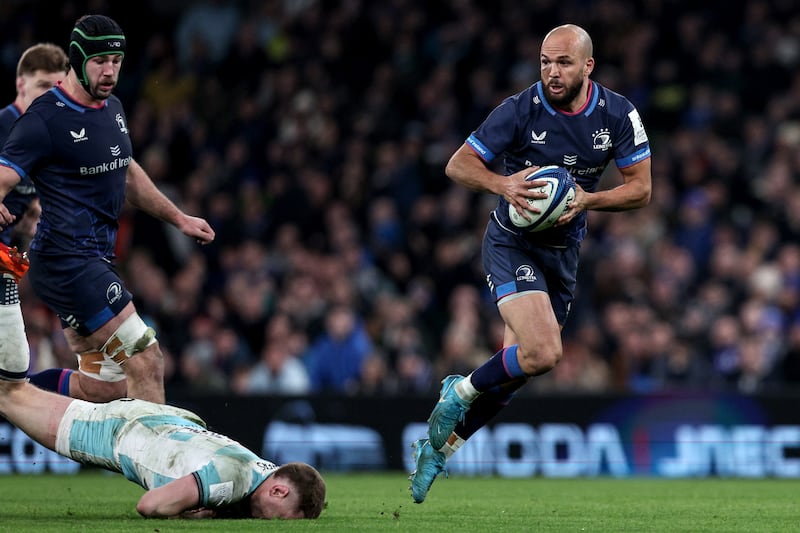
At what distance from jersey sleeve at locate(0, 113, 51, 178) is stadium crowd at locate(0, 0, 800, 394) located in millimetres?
5045

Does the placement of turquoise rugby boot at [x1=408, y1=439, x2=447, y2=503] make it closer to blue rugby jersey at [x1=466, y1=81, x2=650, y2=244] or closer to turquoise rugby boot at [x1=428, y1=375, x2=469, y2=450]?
turquoise rugby boot at [x1=428, y1=375, x2=469, y2=450]

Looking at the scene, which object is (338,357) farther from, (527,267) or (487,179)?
(487,179)

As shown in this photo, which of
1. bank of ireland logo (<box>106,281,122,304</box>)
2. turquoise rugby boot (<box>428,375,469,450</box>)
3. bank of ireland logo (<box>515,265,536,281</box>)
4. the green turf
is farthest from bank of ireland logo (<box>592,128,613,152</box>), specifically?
bank of ireland logo (<box>106,281,122,304</box>)

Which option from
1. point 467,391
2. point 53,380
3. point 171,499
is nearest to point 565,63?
point 467,391

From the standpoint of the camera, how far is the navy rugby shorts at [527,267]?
8758mm

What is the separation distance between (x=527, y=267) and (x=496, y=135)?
821mm

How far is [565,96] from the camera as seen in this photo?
8.76 metres

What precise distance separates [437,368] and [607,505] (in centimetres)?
605

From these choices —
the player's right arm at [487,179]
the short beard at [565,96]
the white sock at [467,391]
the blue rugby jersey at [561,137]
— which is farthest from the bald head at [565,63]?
the white sock at [467,391]

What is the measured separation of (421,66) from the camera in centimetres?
1916

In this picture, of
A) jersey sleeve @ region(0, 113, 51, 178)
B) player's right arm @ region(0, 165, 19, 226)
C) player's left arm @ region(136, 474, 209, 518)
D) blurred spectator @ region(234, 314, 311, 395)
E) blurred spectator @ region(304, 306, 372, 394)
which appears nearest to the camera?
player's left arm @ region(136, 474, 209, 518)

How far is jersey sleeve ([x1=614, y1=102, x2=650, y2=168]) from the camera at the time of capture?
29.2 feet

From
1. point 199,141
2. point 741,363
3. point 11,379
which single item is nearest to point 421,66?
point 199,141

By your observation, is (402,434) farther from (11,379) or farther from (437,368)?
(11,379)
